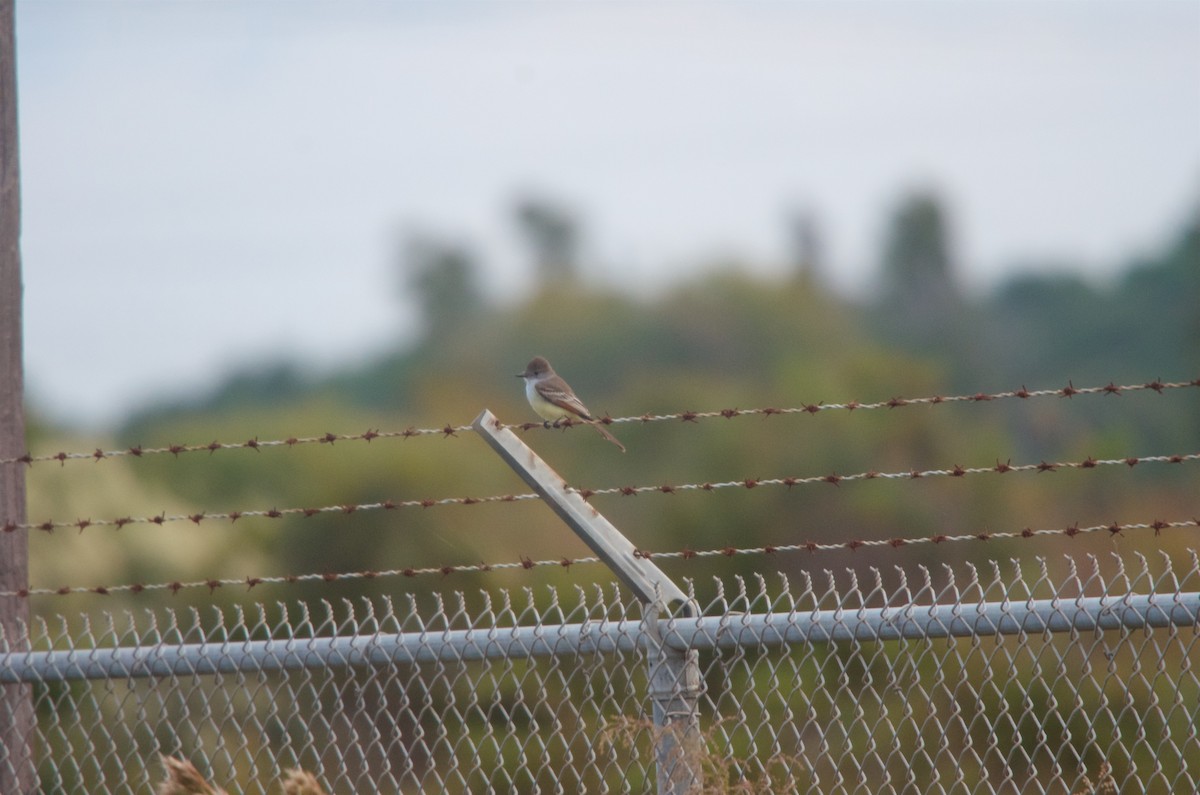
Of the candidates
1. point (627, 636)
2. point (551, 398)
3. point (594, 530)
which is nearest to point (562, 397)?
point (551, 398)

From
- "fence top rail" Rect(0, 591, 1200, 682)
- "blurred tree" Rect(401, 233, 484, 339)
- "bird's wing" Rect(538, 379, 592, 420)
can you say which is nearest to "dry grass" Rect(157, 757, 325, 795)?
"fence top rail" Rect(0, 591, 1200, 682)

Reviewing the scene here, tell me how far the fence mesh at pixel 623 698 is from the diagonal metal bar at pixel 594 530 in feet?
0.29

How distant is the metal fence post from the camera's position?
13.9 feet

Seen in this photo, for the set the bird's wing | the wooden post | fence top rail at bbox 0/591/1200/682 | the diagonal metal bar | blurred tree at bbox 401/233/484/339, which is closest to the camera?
fence top rail at bbox 0/591/1200/682

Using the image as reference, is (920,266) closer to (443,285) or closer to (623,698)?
(443,285)

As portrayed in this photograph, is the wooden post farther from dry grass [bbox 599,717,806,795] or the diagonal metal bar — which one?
dry grass [bbox 599,717,806,795]

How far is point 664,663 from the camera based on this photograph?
4.29 metres

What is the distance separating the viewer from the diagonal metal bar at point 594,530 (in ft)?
14.1

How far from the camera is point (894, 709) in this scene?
13.7 metres

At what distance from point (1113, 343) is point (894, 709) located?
41400 mm

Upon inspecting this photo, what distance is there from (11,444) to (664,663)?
3.11 m

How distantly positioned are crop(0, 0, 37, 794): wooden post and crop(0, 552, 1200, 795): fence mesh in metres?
0.17

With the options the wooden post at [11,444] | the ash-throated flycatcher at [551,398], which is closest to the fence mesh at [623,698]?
the wooden post at [11,444]

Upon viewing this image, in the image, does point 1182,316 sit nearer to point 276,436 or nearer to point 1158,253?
point 1158,253
